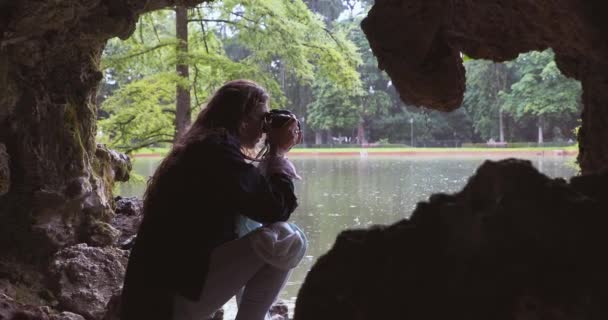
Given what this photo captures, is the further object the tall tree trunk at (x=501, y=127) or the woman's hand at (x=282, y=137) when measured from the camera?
the tall tree trunk at (x=501, y=127)

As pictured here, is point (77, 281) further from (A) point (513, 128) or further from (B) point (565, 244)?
(A) point (513, 128)

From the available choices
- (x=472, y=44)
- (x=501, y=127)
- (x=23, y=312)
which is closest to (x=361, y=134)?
(x=501, y=127)

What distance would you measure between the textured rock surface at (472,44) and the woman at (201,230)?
1298 millimetres

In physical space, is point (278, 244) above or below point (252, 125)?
below

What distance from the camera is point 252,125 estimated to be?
2.49 meters

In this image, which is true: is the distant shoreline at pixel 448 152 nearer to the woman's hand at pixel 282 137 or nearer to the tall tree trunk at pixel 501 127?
the tall tree trunk at pixel 501 127

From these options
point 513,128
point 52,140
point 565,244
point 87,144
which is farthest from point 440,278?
point 513,128

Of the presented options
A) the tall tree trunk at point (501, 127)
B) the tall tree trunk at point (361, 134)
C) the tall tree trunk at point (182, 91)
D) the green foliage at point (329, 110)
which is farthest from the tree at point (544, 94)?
the tall tree trunk at point (182, 91)

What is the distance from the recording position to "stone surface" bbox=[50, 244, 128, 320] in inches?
148

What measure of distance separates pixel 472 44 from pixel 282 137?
135 centimetres

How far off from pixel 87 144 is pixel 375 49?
2.55 meters

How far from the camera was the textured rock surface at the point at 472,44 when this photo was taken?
8.47 ft

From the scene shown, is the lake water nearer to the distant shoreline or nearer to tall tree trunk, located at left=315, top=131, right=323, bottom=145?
the distant shoreline

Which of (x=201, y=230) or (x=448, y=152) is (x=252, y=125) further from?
(x=448, y=152)
